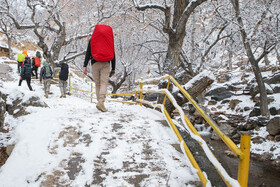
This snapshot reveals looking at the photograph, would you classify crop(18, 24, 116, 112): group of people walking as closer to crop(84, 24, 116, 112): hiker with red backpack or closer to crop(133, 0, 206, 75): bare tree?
crop(84, 24, 116, 112): hiker with red backpack

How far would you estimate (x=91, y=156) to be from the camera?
2227mm

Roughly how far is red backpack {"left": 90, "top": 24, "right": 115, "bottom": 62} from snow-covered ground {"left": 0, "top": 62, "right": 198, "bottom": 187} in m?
1.59

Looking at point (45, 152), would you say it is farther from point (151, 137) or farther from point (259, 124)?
point (259, 124)

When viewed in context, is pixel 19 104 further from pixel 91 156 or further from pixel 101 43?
pixel 91 156

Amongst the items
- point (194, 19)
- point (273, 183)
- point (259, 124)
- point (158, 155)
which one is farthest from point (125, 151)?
point (194, 19)

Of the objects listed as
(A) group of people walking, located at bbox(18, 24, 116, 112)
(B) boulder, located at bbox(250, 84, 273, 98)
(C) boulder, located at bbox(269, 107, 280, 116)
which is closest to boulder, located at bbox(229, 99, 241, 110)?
(B) boulder, located at bbox(250, 84, 273, 98)

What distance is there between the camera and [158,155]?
2330 mm

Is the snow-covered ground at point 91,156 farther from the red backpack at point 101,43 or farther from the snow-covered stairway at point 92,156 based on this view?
the red backpack at point 101,43

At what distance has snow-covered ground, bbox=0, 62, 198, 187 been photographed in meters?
1.85

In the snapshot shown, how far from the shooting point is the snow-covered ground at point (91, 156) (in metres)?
1.85

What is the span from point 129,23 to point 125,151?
14.1m

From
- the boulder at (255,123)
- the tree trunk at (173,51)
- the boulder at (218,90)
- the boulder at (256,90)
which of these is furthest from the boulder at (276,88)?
the tree trunk at (173,51)

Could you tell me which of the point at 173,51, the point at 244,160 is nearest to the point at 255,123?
the point at 173,51

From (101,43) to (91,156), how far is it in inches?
103
